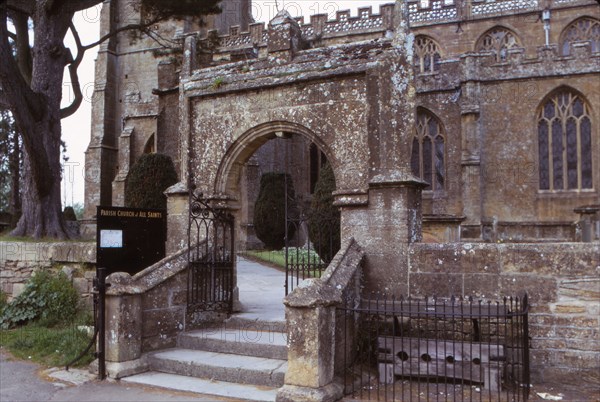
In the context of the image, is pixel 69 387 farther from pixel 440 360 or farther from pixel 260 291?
pixel 260 291

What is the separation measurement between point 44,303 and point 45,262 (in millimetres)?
825

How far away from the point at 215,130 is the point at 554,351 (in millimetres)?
5640

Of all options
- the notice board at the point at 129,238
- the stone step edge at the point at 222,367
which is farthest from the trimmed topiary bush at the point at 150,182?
the stone step edge at the point at 222,367

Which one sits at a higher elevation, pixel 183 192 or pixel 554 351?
pixel 183 192

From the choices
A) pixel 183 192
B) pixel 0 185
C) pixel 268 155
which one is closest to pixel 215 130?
pixel 183 192

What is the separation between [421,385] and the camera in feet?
20.5

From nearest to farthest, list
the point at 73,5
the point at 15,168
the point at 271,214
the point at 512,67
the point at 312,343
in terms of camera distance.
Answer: the point at 312,343
the point at 73,5
the point at 271,214
the point at 512,67
the point at 15,168

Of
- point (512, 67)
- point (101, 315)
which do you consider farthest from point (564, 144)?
point (101, 315)

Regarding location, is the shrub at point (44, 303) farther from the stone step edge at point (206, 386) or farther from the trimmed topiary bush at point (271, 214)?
the trimmed topiary bush at point (271, 214)

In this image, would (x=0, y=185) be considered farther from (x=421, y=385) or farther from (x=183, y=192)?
(x=421, y=385)

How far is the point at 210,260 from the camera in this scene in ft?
27.2

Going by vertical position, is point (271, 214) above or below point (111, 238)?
above

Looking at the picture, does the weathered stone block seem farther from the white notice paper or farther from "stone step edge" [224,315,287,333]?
the white notice paper

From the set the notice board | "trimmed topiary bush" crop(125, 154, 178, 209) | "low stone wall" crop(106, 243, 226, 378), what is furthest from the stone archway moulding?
"trimmed topiary bush" crop(125, 154, 178, 209)
